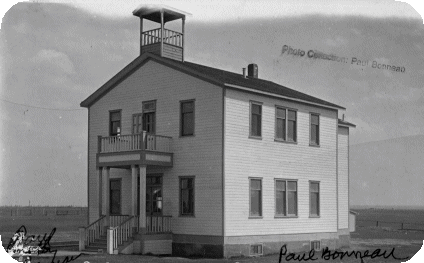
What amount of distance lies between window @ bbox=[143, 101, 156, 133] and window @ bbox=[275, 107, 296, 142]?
5.09 metres

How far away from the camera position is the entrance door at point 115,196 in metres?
30.4

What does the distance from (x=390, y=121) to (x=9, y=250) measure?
46.3 ft

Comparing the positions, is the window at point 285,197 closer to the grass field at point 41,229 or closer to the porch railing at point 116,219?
the porch railing at point 116,219

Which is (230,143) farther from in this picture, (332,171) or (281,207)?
(332,171)

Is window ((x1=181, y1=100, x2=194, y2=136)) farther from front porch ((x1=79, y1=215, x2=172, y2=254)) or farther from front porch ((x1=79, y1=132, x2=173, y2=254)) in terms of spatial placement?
front porch ((x1=79, y1=215, x2=172, y2=254))

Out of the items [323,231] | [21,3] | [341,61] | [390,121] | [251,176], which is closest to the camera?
[21,3]

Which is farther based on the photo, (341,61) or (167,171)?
(167,171)

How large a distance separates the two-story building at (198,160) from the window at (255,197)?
0.04 m

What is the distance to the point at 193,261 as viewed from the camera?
2478cm

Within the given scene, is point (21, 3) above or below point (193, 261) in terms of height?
above

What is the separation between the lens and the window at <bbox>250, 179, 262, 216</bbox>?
92.0ft

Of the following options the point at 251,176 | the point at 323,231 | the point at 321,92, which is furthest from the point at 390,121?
the point at 323,231

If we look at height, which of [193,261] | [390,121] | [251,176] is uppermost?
[390,121]

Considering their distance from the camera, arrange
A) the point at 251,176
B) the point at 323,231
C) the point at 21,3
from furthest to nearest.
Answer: the point at 323,231
the point at 251,176
the point at 21,3
